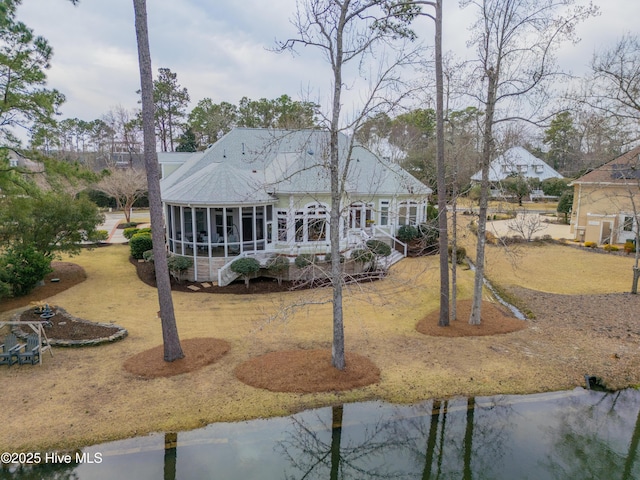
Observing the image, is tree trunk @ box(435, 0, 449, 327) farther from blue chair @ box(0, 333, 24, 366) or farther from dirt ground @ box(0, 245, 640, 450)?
blue chair @ box(0, 333, 24, 366)

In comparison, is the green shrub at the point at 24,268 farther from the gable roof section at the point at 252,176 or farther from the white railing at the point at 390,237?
the white railing at the point at 390,237

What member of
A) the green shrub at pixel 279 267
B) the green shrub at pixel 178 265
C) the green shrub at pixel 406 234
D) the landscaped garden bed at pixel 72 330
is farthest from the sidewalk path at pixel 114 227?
the green shrub at pixel 406 234

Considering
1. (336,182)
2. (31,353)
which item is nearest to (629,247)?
(336,182)

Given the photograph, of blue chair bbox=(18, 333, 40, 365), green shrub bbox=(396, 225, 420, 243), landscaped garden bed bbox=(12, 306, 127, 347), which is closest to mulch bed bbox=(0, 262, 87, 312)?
landscaped garden bed bbox=(12, 306, 127, 347)

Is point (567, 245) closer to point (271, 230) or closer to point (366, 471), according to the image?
point (271, 230)

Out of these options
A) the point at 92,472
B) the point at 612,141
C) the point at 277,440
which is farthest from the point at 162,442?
the point at 612,141

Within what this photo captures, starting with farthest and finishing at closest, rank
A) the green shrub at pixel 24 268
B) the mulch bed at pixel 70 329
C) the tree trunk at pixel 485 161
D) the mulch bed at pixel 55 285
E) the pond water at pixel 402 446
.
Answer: the mulch bed at pixel 55 285 < the green shrub at pixel 24 268 < the mulch bed at pixel 70 329 < the tree trunk at pixel 485 161 < the pond water at pixel 402 446

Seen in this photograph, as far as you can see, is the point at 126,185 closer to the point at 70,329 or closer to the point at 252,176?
the point at 252,176
